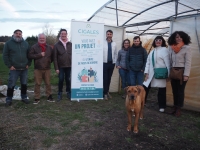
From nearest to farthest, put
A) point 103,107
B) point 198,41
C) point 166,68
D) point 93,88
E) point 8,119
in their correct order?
point 8,119, point 166,68, point 198,41, point 103,107, point 93,88

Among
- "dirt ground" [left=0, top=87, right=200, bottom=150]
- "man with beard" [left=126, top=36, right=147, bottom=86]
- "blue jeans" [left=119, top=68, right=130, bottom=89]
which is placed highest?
"man with beard" [left=126, top=36, right=147, bottom=86]

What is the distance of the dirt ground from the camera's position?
343 centimetres

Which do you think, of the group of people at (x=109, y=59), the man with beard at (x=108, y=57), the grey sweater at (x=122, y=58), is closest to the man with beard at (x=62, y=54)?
the group of people at (x=109, y=59)

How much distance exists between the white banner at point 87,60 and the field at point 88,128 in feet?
1.86

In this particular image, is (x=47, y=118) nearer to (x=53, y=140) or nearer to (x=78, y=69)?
(x=53, y=140)

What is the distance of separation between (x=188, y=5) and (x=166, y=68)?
167 inches

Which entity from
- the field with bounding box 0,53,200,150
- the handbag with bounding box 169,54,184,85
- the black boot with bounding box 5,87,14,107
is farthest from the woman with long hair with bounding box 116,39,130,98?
the black boot with bounding box 5,87,14,107

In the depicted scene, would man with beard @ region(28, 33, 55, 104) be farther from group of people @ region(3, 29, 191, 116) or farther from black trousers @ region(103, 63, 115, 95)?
black trousers @ region(103, 63, 115, 95)

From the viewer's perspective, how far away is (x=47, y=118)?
15.2ft

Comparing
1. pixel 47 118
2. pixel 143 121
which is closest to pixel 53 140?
pixel 47 118

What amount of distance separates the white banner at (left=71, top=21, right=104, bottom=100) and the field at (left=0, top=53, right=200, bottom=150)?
57cm

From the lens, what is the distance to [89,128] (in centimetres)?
414

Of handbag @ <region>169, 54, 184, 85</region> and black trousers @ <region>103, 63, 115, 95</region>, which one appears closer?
handbag @ <region>169, 54, 184, 85</region>

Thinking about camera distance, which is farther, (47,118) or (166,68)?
(166,68)
